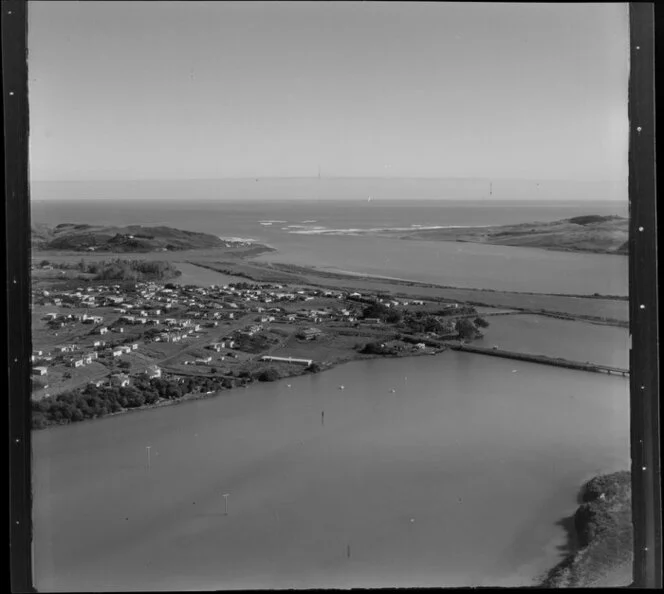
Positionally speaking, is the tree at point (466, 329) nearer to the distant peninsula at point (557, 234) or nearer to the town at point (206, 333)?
the town at point (206, 333)

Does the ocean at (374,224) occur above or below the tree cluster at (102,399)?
above

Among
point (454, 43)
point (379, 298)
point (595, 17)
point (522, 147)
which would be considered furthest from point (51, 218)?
point (595, 17)

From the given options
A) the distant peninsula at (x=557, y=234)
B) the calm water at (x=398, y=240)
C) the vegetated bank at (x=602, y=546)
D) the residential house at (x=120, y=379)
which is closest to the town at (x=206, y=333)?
the residential house at (x=120, y=379)

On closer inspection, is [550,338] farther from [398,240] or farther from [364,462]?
[364,462]

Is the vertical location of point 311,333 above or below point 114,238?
below

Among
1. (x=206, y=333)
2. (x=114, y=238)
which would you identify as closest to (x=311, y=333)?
(x=206, y=333)

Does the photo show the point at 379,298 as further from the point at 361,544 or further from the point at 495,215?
the point at 361,544

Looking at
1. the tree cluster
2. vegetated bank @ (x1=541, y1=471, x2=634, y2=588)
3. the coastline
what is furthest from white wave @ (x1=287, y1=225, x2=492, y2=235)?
vegetated bank @ (x1=541, y1=471, x2=634, y2=588)
